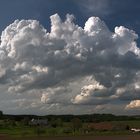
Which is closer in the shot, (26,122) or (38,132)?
(38,132)

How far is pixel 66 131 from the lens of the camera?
111 m

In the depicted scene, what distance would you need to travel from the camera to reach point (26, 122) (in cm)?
17100

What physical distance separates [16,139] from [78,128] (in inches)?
1816

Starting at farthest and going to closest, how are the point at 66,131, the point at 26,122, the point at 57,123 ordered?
the point at 26,122 → the point at 57,123 → the point at 66,131

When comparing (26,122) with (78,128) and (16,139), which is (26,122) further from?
(16,139)

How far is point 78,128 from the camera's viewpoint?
122 meters

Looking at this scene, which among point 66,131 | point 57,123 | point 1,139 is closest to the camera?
point 1,139

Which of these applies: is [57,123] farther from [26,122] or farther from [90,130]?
[90,130]

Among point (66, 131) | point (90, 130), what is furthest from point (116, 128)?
point (66, 131)

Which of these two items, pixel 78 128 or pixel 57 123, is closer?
pixel 78 128

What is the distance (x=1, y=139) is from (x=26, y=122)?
95.3 m

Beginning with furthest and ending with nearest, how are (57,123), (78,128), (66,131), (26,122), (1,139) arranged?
(26,122), (57,123), (78,128), (66,131), (1,139)

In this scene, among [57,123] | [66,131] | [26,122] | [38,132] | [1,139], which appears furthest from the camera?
[26,122]

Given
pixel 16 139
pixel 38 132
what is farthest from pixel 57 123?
pixel 16 139
